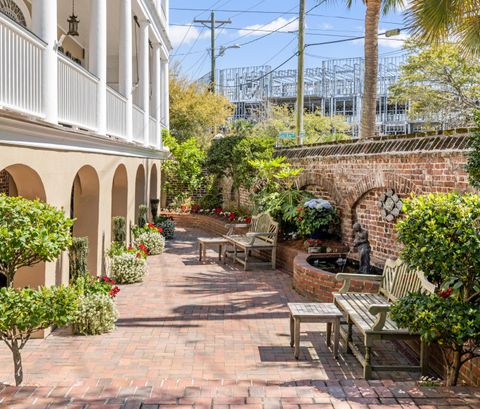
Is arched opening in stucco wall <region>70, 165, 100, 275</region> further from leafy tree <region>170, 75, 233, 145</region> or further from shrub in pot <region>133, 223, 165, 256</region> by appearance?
leafy tree <region>170, 75, 233, 145</region>

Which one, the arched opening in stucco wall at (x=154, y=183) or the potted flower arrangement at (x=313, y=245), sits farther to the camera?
the arched opening in stucco wall at (x=154, y=183)

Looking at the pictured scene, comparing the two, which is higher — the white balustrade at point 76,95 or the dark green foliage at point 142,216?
the white balustrade at point 76,95

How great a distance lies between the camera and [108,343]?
683 centimetres

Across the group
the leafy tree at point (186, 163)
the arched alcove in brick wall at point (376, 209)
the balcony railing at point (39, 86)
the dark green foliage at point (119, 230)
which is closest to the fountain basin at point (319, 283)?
the arched alcove in brick wall at point (376, 209)

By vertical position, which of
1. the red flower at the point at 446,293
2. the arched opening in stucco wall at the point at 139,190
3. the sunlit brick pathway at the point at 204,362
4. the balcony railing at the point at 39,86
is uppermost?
the balcony railing at the point at 39,86

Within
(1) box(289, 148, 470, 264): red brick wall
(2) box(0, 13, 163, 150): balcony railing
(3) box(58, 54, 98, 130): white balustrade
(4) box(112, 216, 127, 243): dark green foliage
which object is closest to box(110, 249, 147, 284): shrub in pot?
(4) box(112, 216, 127, 243): dark green foliage

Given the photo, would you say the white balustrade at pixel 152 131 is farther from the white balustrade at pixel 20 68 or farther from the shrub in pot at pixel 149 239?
the white balustrade at pixel 20 68

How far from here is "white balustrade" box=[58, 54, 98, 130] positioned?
7.29 meters

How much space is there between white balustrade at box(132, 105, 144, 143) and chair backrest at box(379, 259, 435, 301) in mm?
7442

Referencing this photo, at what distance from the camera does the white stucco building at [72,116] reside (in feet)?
19.3

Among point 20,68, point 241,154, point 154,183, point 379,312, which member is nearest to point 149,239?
point 241,154

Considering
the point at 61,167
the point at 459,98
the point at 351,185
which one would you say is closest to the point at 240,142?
the point at 351,185

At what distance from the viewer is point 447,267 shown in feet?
15.1

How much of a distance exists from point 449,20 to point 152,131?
9223 millimetres
